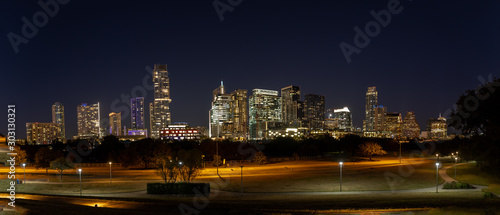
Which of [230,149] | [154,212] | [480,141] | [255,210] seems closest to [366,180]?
[480,141]

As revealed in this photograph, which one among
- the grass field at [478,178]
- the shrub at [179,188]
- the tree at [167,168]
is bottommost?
the grass field at [478,178]

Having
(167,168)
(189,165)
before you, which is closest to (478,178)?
(189,165)

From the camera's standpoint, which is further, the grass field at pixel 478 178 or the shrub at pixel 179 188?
the shrub at pixel 179 188

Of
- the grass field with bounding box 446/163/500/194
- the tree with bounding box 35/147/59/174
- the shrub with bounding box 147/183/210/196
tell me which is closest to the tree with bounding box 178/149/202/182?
the shrub with bounding box 147/183/210/196

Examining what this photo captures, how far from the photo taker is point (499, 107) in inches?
1620

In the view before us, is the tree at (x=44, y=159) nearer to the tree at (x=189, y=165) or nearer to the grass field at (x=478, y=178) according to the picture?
the tree at (x=189, y=165)

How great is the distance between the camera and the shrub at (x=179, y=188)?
114 feet

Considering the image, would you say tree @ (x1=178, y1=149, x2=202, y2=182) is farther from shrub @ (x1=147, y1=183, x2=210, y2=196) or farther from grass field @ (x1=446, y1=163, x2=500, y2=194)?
grass field @ (x1=446, y1=163, x2=500, y2=194)

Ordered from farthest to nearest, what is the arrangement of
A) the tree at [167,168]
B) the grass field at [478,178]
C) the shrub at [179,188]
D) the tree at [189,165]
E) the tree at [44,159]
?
the tree at [44,159]
the tree at [189,165]
the tree at [167,168]
the shrub at [179,188]
the grass field at [478,178]

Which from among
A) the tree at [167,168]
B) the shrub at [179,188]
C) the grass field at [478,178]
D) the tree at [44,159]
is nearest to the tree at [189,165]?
the tree at [167,168]

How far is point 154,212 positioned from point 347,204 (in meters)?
14.3

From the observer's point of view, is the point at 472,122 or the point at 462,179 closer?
the point at 462,179

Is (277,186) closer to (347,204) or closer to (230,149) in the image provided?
(347,204)

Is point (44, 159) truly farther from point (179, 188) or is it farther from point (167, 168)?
point (179, 188)
